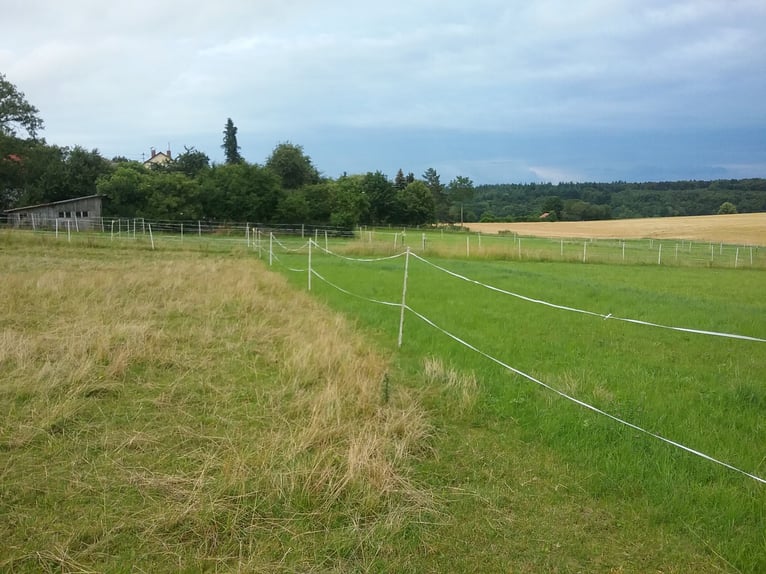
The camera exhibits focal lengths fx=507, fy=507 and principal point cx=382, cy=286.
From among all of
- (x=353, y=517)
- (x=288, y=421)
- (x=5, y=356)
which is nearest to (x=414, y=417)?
(x=288, y=421)

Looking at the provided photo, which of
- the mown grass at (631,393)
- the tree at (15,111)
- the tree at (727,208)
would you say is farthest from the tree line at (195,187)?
the tree at (727,208)

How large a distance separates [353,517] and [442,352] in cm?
387

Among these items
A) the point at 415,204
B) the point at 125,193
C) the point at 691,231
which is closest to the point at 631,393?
the point at 125,193

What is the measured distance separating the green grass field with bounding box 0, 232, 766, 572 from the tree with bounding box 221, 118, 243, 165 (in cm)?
7070

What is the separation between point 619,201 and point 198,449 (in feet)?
381

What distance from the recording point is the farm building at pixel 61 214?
3828 centimetres

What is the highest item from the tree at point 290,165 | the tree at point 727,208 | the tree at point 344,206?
the tree at point 290,165

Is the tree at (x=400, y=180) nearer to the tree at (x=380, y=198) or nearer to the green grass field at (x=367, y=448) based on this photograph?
the tree at (x=380, y=198)

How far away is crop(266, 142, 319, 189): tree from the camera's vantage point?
66000 mm

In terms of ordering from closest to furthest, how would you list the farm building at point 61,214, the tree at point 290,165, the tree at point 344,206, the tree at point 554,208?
the farm building at point 61,214 < the tree at point 344,206 < the tree at point 290,165 < the tree at point 554,208

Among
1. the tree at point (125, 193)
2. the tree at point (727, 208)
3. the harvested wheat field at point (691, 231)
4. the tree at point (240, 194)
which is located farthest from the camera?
the tree at point (727, 208)

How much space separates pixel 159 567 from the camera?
8.29ft

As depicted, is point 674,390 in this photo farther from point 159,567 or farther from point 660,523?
point 159,567

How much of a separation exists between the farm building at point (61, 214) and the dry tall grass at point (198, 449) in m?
37.3
